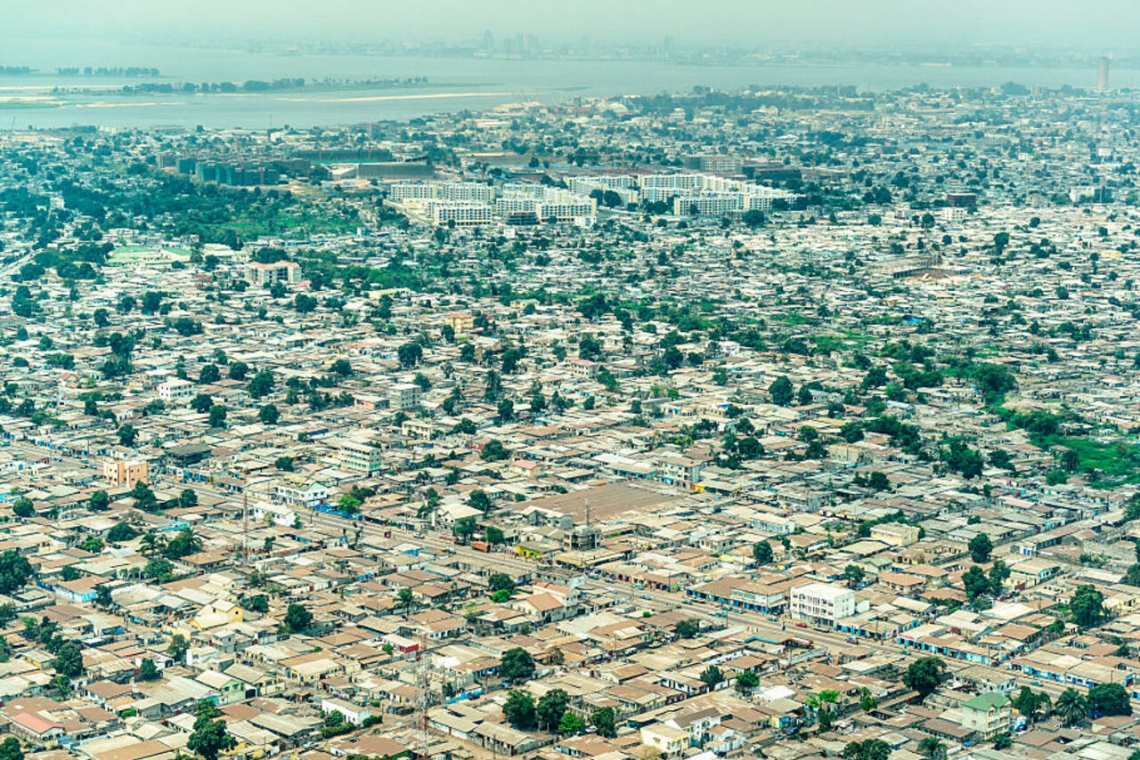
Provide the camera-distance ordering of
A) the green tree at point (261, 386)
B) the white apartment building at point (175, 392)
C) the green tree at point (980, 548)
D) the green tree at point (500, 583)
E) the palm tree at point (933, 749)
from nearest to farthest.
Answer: the palm tree at point (933, 749) < the green tree at point (500, 583) < the green tree at point (980, 548) < the white apartment building at point (175, 392) < the green tree at point (261, 386)

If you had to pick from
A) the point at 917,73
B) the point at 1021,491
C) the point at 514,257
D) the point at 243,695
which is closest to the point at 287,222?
the point at 514,257

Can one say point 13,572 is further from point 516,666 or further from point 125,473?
point 516,666

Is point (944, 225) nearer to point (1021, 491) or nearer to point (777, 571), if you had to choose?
point (1021, 491)

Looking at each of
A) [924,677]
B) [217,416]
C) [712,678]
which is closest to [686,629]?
[712,678]

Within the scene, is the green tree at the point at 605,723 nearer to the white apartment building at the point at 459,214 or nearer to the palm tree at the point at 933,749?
the palm tree at the point at 933,749

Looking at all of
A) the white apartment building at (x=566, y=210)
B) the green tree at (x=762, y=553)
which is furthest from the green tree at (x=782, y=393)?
the white apartment building at (x=566, y=210)

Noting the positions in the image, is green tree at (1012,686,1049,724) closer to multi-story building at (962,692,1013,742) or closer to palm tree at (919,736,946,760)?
multi-story building at (962,692,1013,742)
